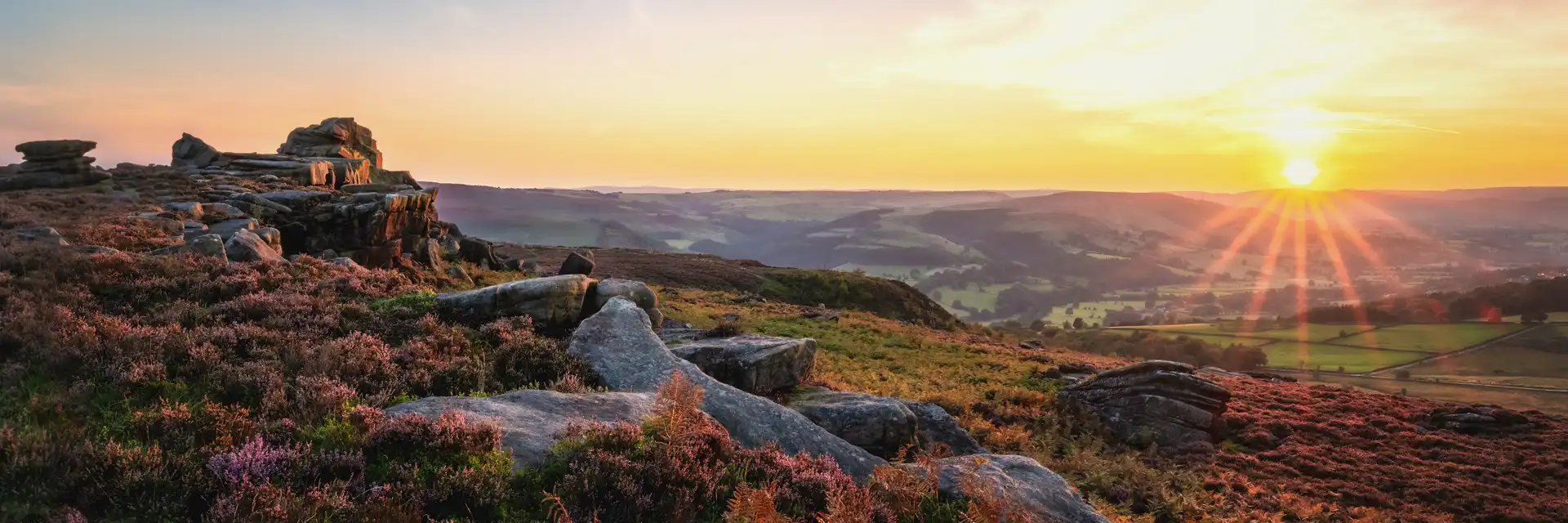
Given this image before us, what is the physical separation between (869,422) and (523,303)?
29.4 feet

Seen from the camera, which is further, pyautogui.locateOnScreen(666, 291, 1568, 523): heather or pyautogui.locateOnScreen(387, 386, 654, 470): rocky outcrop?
pyautogui.locateOnScreen(666, 291, 1568, 523): heather

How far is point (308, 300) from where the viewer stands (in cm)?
1422

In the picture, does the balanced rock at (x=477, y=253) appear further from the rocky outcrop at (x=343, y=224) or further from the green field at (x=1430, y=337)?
the green field at (x=1430, y=337)

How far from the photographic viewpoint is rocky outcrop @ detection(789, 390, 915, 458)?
42.7 feet

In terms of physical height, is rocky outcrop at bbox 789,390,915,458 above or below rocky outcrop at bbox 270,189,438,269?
below

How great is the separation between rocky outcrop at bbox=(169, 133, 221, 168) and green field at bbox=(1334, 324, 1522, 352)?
11347 cm

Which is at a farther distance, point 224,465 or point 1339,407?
point 1339,407

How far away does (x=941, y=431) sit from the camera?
15.6m

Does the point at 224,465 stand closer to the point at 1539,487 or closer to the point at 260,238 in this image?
the point at 260,238

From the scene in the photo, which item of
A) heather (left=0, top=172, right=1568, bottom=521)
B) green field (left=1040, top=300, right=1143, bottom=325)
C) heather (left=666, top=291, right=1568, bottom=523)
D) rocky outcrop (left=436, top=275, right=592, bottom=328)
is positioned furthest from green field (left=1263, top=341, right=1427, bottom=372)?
green field (left=1040, top=300, right=1143, bottom=325)

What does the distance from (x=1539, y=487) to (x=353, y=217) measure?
47.3m

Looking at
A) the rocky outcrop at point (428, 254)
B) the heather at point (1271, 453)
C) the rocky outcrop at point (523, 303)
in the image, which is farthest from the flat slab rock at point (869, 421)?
the rocky outcrop at point (428, 254)

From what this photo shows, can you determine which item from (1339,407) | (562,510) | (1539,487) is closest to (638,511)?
(562,510)

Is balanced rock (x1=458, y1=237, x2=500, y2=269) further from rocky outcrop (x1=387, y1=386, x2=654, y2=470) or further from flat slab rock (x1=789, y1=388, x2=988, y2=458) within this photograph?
rocky outcrop (x1=387, y1=386, x2=654, y2=470)
